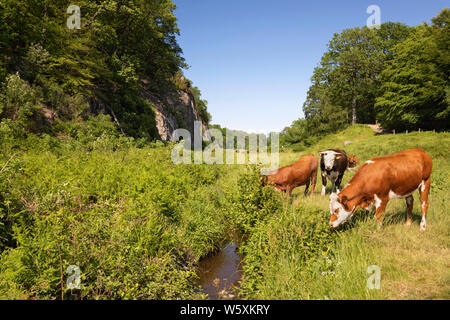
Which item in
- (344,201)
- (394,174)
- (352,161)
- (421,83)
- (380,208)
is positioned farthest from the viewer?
(421,83)

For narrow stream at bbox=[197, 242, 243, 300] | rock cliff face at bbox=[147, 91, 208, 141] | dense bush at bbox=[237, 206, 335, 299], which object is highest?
rock cliff face at bbox=[147, 91, 208, 141]

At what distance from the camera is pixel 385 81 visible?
36.3 m

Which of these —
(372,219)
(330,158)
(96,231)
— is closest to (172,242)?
(96,231)

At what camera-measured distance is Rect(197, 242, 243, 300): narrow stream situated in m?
4.50

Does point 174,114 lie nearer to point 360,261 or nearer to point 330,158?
point 330,158

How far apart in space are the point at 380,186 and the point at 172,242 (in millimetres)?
4777

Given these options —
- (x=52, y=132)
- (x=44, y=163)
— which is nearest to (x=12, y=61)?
(x=52, y=132)

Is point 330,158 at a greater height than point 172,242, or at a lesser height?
greater

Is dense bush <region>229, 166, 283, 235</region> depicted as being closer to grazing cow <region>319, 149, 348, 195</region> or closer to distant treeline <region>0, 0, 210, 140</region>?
grazing cow <region>319, 149, 348, 195</region>

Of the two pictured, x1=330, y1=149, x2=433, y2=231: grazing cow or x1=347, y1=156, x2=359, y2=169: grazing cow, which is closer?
x1=330, y1=149, x2=433, y2=231: grazing cow

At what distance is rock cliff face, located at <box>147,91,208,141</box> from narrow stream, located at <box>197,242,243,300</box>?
62.0 ft

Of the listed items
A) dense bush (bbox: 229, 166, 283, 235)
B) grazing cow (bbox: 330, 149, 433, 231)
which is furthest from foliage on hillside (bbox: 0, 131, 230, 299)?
grazing cow (bbox: 330, 149, 433, 231)

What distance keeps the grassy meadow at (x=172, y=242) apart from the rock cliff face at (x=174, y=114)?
57.1 feet

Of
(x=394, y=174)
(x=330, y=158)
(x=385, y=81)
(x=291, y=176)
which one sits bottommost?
(x=291, y=176)
